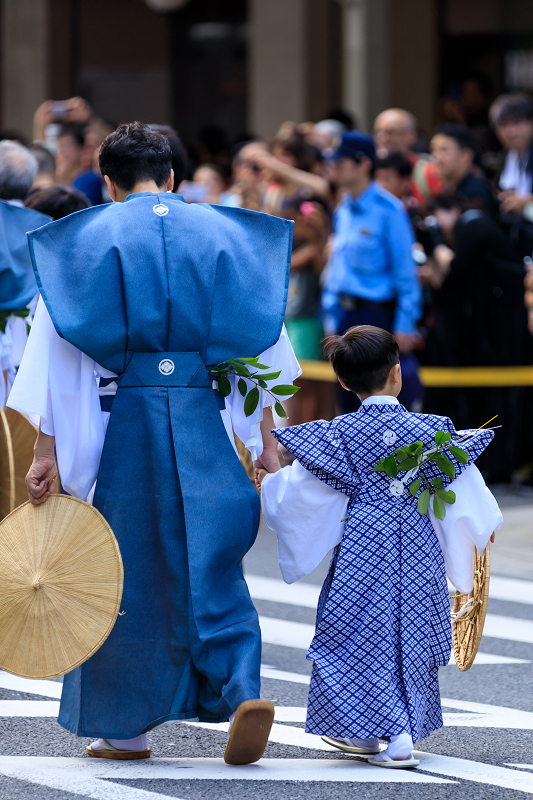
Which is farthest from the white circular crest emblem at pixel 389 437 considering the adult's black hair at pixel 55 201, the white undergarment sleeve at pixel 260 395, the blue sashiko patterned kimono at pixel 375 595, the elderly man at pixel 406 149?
the elderly man at pixel 406 149

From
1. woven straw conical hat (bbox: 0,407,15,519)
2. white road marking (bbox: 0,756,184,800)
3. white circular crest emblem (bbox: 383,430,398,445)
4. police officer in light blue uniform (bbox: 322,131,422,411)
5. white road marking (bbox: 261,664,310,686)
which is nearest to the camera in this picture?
white road marking (bbox: 0,756,184,800)

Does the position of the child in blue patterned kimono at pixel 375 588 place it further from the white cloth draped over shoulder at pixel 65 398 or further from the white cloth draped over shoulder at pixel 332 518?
the white cloth draped over shoulder at pixel 65 398

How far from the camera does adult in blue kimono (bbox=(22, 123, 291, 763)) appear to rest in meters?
4.04

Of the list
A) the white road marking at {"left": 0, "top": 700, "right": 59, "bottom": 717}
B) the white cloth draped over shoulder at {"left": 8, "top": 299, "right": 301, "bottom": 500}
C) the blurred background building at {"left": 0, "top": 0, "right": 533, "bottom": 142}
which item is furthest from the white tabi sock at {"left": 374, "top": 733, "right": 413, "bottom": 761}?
the blurred background building at {"left": 0, "top": 0, "right": 533, "bottom": 142}

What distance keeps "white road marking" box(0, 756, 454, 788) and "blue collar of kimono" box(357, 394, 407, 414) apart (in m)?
1.00

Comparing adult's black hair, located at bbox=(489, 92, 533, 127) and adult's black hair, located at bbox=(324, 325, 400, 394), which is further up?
adult's black hair, located at bbox=(489, 92, 533, 127)

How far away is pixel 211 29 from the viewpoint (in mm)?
17750

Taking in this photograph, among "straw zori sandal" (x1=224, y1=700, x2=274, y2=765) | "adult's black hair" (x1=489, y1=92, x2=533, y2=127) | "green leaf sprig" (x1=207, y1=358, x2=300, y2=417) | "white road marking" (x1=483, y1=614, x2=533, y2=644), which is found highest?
"adult's black hair" (x1=489, y1=92, x2=533, y2=127)

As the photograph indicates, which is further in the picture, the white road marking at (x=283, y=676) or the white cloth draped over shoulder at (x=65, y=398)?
the white road marking at (x=283, y=676)

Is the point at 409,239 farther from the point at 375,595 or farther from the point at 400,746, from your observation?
the point at 400,746

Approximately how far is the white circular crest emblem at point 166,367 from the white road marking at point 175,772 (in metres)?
1.10

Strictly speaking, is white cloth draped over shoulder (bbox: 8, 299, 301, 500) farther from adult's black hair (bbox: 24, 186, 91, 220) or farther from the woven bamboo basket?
adult's black hair (bbox: 24, 186, 91, 220)

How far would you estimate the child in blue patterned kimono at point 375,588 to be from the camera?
4.07 metres

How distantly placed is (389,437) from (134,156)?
3.54 feet
